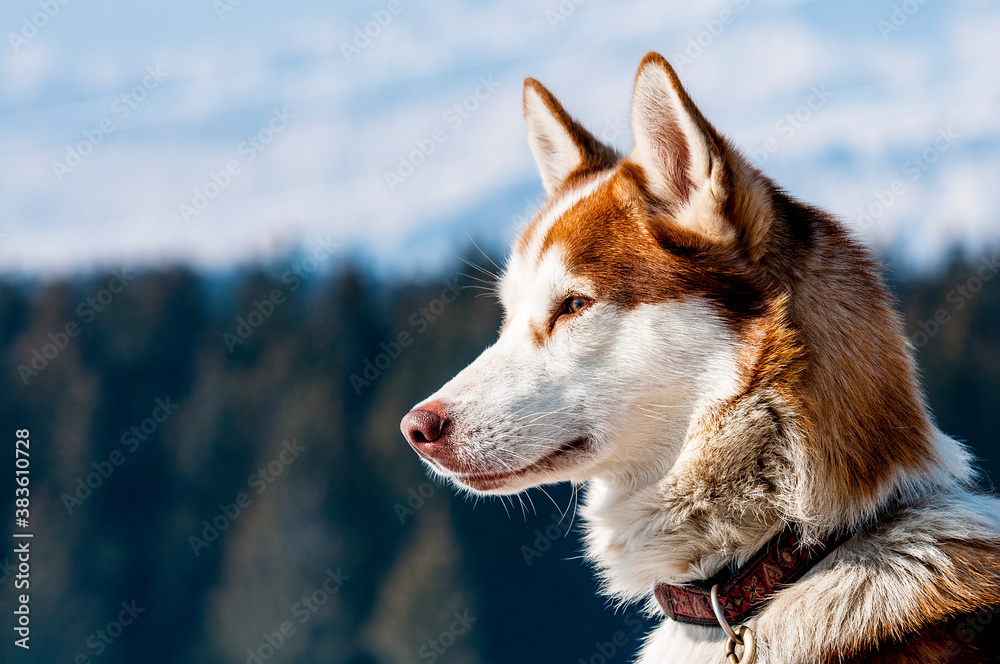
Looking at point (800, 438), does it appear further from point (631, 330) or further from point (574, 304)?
point (574, 304)

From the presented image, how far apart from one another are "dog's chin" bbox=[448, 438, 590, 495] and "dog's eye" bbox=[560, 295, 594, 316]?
0.37 m

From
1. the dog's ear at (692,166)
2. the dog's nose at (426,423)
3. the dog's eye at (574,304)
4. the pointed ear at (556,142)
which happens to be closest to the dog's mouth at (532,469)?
the dog's nose at (426,423)

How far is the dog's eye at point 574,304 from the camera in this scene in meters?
2.55

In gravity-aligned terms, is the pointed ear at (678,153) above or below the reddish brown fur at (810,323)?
above

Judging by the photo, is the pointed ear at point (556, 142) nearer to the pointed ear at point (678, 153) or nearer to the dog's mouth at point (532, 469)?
the pointed ear at point (678, 153)

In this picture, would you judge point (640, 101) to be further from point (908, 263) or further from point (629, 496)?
point (908, 263)

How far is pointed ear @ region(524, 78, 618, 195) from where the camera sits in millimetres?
3184

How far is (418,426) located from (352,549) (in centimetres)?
3799

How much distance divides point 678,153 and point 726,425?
0.80m

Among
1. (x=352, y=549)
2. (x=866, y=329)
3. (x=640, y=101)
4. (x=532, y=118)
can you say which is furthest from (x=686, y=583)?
(x=352, y=549)

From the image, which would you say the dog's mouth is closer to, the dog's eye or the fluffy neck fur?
the fluffy neck fur

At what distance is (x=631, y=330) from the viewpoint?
2.46 meters

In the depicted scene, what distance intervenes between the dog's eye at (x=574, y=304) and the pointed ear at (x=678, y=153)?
0.34 meters

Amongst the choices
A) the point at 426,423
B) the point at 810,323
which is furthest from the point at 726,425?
the point at 426,423
